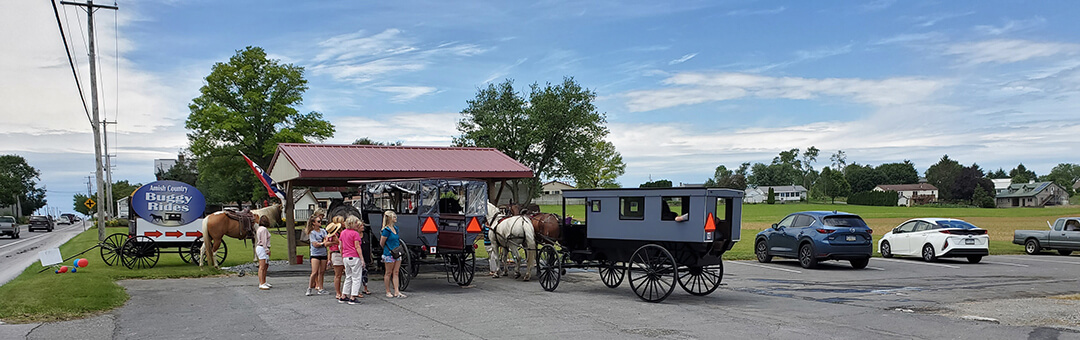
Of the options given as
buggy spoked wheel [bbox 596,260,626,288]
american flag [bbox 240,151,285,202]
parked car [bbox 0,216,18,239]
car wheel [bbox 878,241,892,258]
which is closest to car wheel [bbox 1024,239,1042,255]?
car wheel [bbox 878,241,892,258]

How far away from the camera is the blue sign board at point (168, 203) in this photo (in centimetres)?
1900

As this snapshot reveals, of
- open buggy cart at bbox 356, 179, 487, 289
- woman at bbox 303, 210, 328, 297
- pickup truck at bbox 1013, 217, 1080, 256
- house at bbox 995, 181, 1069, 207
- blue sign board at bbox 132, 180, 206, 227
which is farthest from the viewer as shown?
house at bbox 995, 181, 1069, 207

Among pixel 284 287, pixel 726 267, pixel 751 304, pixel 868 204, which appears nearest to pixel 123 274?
pixel 284 287

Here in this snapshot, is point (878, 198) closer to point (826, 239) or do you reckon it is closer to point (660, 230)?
point (826, 239)

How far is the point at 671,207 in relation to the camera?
13047 millimetres

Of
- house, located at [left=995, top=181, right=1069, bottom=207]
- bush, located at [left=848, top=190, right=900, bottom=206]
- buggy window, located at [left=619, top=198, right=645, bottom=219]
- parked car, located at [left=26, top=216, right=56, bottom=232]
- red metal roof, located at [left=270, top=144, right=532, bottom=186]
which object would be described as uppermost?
Answer: house, located at [left=995, top=181, right=1069, bottom=207]

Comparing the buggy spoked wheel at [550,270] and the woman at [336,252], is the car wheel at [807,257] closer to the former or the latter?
the buggy spoked wheel at [550,270]

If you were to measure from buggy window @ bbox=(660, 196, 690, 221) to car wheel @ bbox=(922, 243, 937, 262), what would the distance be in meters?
13.3

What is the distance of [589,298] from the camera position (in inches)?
537

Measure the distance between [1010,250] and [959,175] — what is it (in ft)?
352

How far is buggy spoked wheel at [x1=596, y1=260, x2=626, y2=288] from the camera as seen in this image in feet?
48.2

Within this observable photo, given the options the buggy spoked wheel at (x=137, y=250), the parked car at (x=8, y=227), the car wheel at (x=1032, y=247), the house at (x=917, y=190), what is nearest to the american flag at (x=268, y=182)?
the buggy spoked wheel at (x=137, y=250)

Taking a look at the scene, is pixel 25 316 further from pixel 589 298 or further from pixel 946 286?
pixel 946 286

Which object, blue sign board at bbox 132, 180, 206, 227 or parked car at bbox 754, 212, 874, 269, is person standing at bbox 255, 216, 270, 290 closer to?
blue sign board at bbox 132, 180, 206, 227
